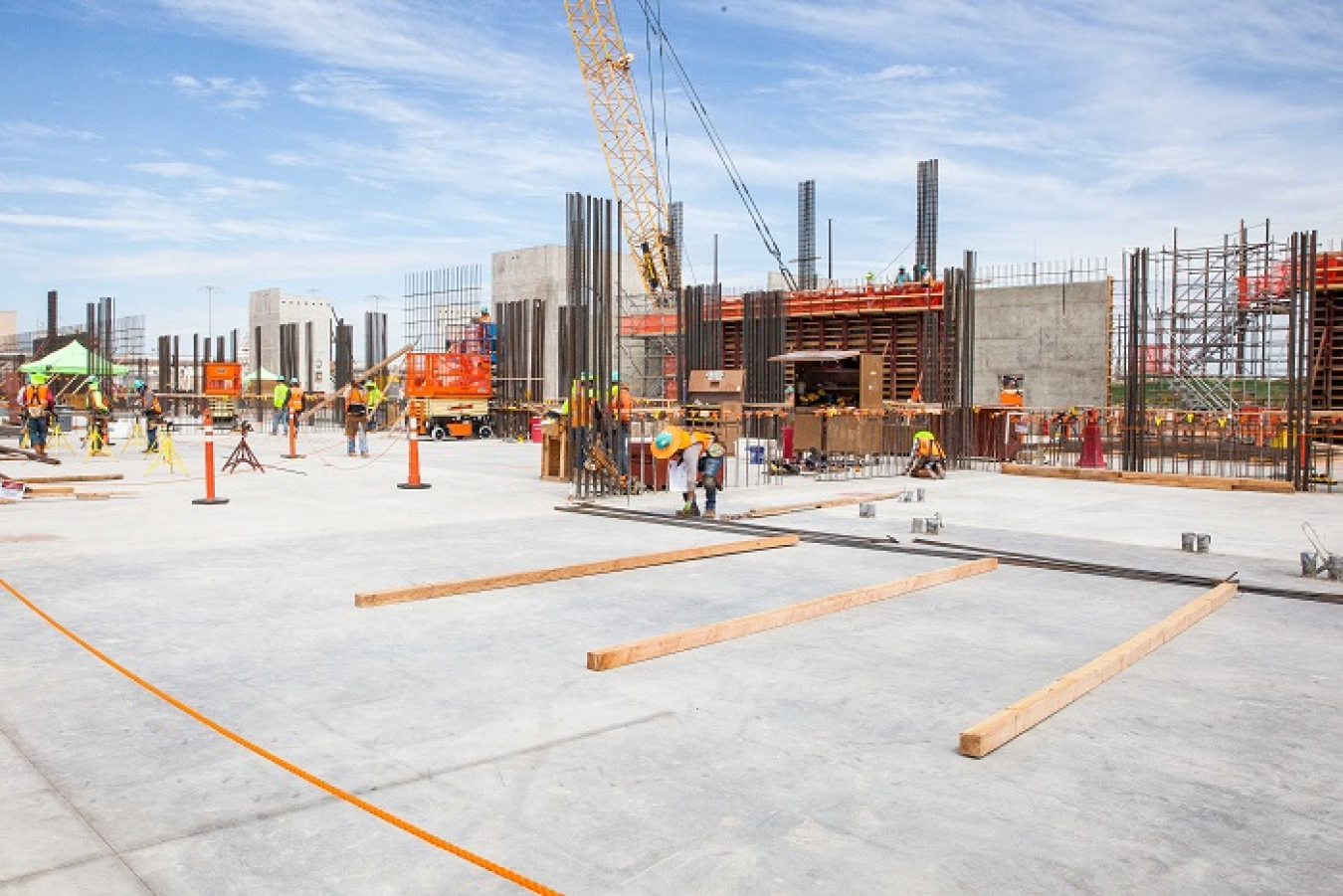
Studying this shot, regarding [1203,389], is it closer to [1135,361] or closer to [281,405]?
[1135,361]

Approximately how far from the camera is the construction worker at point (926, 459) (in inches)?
835

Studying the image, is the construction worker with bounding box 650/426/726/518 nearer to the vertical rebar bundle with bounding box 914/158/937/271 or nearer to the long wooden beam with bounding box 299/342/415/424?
the long wooden beam with bounding box 299/342/415/424

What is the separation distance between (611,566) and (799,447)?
1347 cm

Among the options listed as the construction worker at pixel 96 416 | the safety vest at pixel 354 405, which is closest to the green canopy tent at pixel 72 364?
the construction worker at pixel 96 416

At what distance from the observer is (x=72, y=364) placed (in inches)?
1730

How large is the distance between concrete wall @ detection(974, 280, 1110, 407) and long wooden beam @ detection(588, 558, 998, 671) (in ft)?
105

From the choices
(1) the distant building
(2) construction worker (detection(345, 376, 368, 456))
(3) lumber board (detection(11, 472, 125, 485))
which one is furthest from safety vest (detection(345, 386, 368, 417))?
(1) the distant building

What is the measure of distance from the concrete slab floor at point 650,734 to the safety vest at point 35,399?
1596cm

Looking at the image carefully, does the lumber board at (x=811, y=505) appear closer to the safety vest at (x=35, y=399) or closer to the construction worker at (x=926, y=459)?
the construction worker at (x=926, y=459)

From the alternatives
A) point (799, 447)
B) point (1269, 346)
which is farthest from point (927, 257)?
point (799, 447)

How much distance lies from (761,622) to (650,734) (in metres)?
2.38

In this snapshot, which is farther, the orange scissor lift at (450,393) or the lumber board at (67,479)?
the orange scissor lift at (450,393)

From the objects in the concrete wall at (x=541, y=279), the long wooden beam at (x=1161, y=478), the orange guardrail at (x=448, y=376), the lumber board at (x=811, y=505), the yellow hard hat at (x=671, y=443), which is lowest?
the lumber board at (x=811, y=505)

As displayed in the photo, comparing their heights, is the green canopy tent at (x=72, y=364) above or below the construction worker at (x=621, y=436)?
above
